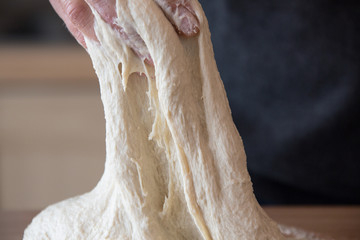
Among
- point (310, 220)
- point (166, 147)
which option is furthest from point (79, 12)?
point (310, 220)

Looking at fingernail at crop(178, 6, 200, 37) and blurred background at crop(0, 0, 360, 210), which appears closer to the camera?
fingernail at crop(178, 6, 200, 37)

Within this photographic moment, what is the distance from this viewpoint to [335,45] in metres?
0.78

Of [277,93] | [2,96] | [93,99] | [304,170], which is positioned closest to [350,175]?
[304,170]

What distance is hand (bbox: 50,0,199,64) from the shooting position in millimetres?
421

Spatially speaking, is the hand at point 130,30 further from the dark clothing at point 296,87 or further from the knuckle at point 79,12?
the dark clothing at point 296,87

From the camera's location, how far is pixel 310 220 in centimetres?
70

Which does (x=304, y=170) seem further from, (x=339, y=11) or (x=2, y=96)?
(x=2, y=96)

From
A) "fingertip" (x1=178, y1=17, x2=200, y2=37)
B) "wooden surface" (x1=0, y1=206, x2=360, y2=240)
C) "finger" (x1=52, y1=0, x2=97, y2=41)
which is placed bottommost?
"wooden surface" (x1=0, y1=206, x2=360, y2=240)

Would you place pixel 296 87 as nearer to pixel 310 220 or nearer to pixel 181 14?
pixel 310 220

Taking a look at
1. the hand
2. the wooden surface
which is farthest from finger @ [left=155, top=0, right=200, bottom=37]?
the wooden surface

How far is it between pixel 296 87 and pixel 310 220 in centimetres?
22

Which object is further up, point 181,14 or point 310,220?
point 181,14

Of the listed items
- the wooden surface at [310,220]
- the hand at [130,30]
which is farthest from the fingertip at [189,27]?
the wooden surface at [310,220]

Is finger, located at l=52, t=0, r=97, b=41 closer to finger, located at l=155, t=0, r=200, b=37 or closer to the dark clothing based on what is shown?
finger, located at l=155, t=0, r=200, b=37
